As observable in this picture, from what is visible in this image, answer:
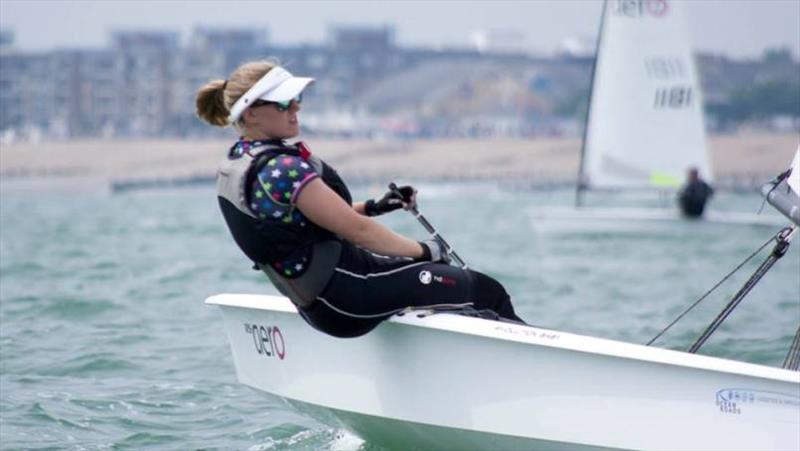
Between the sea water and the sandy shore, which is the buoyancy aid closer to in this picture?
the sea water

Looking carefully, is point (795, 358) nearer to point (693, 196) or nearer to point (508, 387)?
point (508, 387)

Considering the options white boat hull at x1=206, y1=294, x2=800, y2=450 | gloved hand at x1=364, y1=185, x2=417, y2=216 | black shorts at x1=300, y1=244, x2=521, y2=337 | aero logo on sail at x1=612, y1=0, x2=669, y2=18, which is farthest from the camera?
aero logo on sail at x1=612, y1=0, x2=669, y2=18

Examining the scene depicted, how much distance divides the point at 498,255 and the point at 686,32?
5.34m

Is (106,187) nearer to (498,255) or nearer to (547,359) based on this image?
(498,255)

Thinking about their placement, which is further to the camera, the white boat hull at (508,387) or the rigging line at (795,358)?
the rigging line at (795,358)

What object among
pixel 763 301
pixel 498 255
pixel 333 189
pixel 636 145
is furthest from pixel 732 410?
pixel 636 145

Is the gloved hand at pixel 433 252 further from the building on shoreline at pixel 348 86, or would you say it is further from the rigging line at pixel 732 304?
the building on shoreline at pixel 348 86

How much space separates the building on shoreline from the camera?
109312 mm

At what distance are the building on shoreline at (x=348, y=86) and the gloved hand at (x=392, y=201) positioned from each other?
99.5 m

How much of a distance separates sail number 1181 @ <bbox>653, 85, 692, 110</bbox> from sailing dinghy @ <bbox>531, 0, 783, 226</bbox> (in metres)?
0.01

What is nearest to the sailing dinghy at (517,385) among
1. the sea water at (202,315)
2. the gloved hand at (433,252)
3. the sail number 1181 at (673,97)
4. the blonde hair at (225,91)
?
the gloved hand at (433,252)

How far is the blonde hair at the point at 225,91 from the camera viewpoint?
4.36 m

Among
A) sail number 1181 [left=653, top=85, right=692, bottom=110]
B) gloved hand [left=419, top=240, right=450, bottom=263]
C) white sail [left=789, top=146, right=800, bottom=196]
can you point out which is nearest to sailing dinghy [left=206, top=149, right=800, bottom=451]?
white sail [left=789, top=146, right=800, bottom=196]

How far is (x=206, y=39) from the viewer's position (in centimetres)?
13075
